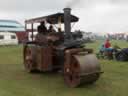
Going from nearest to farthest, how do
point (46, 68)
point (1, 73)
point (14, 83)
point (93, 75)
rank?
point (93, 75)
point (14, 83)
point (46, 68)
point (1, 73)

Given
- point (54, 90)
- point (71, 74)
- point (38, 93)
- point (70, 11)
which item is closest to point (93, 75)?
point (71, 74)

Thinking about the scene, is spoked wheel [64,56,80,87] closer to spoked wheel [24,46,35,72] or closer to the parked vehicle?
the parked vehicle

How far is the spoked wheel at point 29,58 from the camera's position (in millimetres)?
10613

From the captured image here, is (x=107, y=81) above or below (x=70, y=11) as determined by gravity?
below

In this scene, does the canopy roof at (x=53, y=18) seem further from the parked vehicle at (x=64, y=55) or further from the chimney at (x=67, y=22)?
the chimney at (x=67, y=22)

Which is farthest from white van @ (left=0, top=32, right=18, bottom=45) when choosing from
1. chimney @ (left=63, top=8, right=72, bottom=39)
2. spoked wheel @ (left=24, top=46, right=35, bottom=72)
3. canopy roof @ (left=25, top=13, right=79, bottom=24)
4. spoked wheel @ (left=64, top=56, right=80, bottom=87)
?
spoked wheel @ (left=64, top=56, right=80, bottom=87)

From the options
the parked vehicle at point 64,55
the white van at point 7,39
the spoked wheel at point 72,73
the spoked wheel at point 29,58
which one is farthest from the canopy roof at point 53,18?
the white van at point 7,39

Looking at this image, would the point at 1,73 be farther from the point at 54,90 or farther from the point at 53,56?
the point at 54,90

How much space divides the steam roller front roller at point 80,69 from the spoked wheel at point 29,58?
2.46 m

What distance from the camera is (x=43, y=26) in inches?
423

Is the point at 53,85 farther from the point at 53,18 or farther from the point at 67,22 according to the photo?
the point at 53,18

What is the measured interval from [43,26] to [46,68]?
6.37 ft

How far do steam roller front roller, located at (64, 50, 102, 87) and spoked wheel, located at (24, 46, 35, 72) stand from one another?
246 centimetres

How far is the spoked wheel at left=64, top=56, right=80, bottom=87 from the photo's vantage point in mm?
8070
